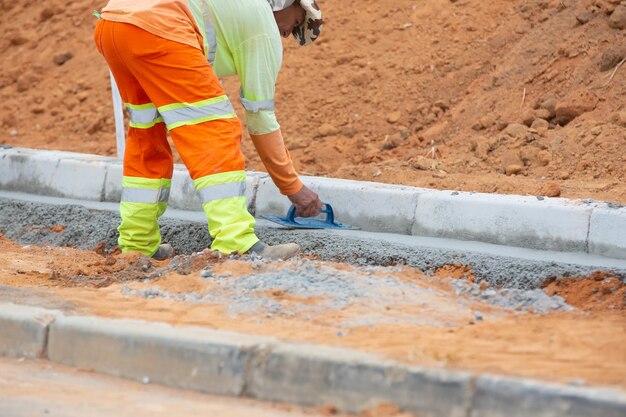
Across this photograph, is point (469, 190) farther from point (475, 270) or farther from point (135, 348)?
point (135, 348)

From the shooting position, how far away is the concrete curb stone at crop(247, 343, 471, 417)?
12.1 ft

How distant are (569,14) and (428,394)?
6.14 meters

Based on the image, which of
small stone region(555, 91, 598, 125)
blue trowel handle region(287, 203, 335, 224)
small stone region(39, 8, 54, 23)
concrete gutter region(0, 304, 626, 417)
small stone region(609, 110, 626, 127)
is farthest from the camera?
small stone region(39, 8, 54, 23)

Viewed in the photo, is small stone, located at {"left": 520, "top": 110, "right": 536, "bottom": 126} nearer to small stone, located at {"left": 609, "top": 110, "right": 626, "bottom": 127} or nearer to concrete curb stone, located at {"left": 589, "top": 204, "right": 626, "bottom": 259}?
small stone, located at {"left": 609, "top": 110, "right": 626, "bottom": 127}

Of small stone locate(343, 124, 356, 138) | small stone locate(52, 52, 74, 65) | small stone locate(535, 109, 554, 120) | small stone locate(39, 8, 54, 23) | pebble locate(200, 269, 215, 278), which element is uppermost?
small stone locate(39, 8, 54, 23)

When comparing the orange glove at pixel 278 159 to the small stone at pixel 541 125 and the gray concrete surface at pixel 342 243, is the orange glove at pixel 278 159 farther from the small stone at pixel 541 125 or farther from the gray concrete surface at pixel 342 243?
the small stone at pixel 541 125

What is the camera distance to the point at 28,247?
7188 mm

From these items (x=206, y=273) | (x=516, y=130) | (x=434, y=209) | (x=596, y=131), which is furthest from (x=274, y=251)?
(x=596, y=131)

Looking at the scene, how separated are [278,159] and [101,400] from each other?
2716 millimetres

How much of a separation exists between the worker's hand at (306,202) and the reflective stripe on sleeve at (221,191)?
32.5 inches

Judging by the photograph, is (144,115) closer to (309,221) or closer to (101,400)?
(309,221)

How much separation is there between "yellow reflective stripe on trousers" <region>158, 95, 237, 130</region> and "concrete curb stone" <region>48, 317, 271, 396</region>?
166 centimetres

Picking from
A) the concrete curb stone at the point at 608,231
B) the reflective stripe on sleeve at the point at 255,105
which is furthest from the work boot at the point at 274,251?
the concrete curb stone at the point at 608,231

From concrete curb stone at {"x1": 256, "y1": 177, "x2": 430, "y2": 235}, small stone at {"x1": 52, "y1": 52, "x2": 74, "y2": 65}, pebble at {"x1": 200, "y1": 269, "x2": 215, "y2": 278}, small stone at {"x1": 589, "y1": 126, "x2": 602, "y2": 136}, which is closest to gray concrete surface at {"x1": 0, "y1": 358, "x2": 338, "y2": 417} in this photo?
pebble at {"x1": 200, "y1": 269, "x2": 215, "y2": 278}
